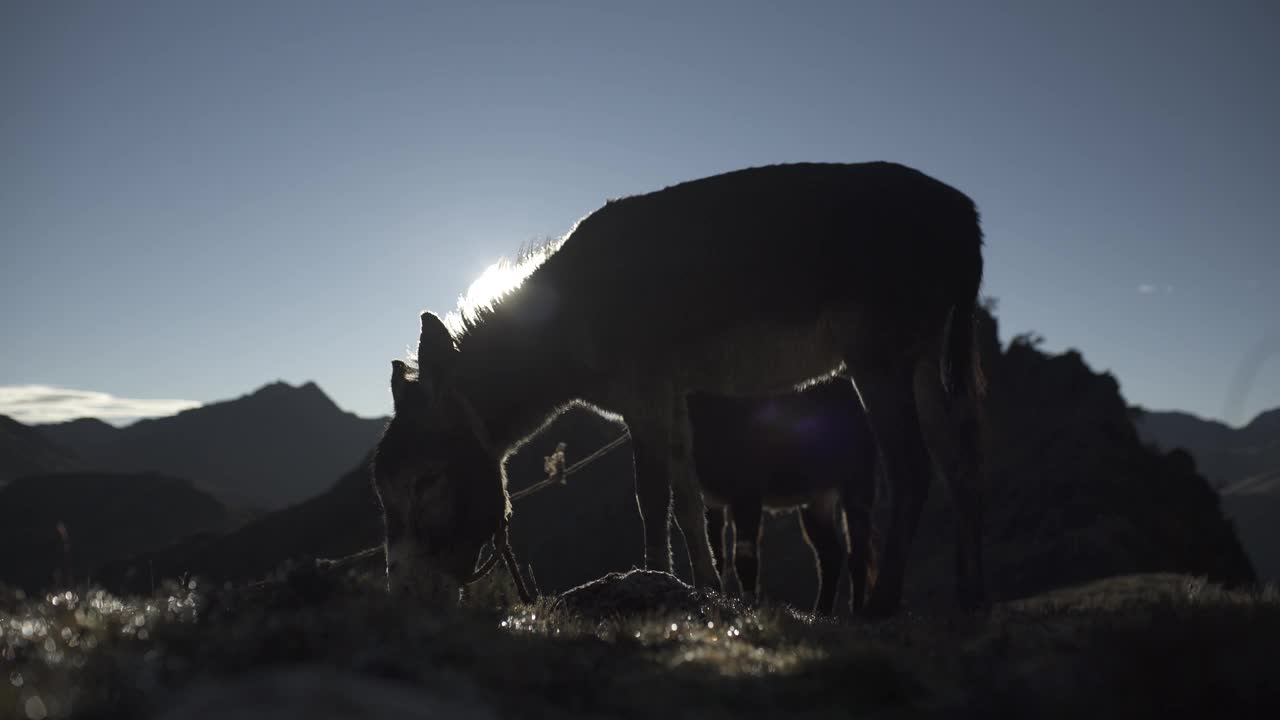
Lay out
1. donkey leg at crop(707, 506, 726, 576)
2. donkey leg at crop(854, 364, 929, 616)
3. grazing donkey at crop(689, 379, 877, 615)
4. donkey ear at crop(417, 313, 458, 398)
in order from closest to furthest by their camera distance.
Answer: donkey leg at crop(854, 364, 929, 616), donkey ear at crop(417, 313, 458, 398), grazing donkey at crop(689, 379, 877, 615), donkey leg at crop(707, 506, 726, 576)

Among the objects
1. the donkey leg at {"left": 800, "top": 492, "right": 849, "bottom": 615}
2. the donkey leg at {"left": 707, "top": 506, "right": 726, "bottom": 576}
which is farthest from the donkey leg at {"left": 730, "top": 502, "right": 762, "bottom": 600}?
the donkey leg at {"left": 800, "top": 492, "right": 849, "bottom": 615}

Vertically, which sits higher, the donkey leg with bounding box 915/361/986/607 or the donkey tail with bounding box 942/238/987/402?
the donkey tail with bounding box 942/238/987/402

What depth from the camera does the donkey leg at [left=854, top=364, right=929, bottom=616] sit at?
16.5 feet

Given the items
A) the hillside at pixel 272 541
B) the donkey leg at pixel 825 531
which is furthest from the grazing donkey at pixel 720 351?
the hillside at pixel 272 541

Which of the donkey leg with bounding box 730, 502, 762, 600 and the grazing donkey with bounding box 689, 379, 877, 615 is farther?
the grazing donkey with bounding box 689, 379, 877, 615

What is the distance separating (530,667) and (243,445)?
11316 cm

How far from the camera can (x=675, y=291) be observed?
18.5 feet

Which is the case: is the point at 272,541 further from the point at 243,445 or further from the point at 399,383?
the point at 243,445

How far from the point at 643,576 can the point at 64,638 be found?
285 centimetres

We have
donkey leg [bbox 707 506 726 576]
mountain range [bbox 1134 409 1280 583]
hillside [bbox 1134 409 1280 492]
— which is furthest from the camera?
hillside [bbox 1134 409 1280 492]

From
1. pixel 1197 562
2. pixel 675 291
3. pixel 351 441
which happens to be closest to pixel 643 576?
pixel 675 291

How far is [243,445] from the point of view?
336 feet

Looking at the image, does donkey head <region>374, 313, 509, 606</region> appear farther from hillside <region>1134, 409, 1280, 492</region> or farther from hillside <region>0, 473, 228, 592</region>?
hillside <region>1134, 409, 1280, 492</region>

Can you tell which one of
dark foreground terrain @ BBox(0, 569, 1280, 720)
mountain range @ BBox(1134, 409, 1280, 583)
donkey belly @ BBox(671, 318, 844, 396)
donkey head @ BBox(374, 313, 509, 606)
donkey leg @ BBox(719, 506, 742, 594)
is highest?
donkey belly @ BBox(671, 318, 844, 396)
